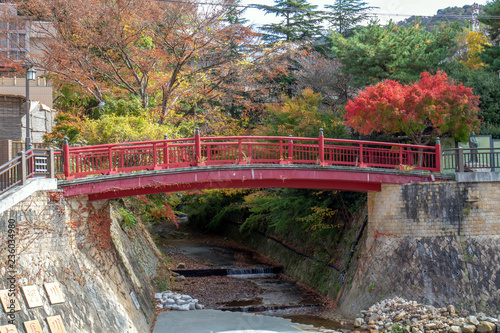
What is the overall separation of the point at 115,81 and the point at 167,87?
2.93m

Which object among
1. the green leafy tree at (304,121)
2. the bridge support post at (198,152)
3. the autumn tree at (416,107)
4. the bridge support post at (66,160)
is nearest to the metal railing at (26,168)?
the bridge support post at (66,160)

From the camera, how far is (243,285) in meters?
23.3

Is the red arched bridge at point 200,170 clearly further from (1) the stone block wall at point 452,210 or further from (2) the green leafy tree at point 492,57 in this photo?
(2) the green leafy tree at point 492,57

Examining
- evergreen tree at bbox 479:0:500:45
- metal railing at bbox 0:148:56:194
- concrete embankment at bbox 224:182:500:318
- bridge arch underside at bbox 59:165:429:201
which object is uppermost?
evergreen tree at bbox 479:0:500:45

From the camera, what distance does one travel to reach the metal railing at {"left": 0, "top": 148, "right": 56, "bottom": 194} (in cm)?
1273

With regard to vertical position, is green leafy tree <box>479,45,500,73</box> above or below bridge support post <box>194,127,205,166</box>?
above

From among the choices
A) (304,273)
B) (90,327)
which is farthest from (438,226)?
(90,327)

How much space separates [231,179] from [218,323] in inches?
188

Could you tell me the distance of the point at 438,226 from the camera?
18.5 m

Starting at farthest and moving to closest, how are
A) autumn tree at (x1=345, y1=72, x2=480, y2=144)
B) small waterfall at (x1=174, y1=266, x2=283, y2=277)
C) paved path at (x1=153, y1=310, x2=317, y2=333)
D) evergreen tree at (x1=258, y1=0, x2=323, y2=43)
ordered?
1. evergreen tree at (x1=258, y1=0, x2=323, y2=43)
2. small waterfall at (x1=174, y1=266, x2=283, y2=277)
3. autumn tree at (x1=345, y1=72, x2=480, y2=144)
4. paved path at (x1=153, y1=310, x2=317, y2=333)

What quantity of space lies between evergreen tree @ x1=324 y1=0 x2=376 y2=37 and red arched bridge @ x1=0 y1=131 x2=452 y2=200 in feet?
76.1

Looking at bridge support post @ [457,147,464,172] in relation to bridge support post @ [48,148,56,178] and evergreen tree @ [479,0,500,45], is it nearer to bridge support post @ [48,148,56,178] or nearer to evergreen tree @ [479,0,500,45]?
evergreen tree @ [479,0,500,45]

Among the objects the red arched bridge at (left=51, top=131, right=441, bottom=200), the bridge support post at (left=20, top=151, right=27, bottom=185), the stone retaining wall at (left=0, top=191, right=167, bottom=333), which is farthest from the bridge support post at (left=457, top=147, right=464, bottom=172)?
the bridge support post at (left=20, top=151, right=27, bottom=185)

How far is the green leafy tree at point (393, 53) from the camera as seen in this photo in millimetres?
25620
